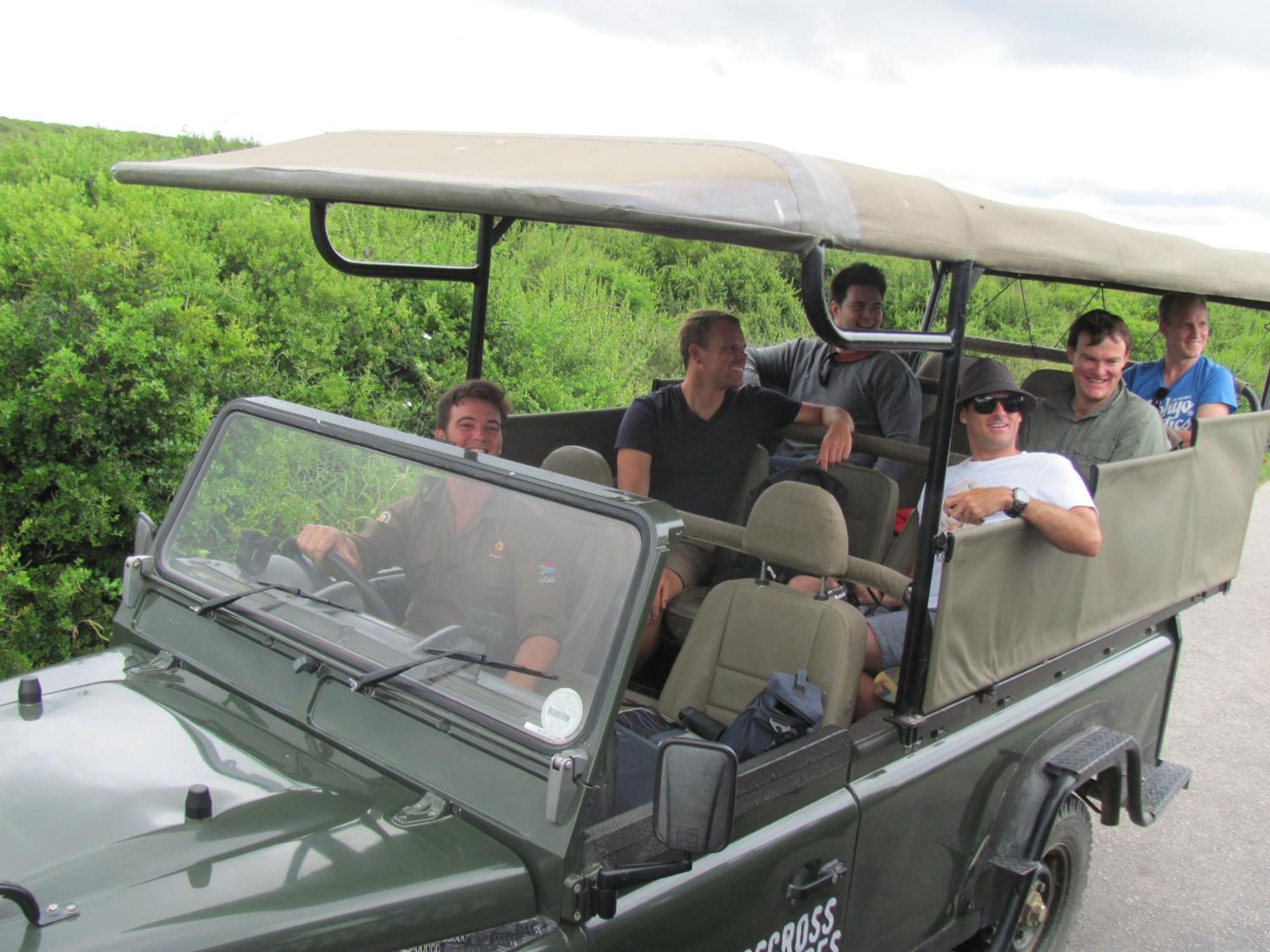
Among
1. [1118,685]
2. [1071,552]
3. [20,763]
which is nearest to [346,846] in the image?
[20,763]

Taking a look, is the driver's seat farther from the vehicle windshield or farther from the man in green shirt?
the man in green shirt

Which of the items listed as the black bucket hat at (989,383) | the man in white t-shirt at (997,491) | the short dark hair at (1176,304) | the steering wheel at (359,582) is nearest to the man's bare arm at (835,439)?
the man in white t-shirt at (997,491)

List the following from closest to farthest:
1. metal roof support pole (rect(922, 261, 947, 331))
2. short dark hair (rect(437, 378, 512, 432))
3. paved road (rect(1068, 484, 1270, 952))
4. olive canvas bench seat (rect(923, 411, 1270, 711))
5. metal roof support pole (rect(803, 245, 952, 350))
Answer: metal roof support pole (rect(803, 245, 952, 350)), olive canvas bench seat (rect(923, 411, 1270, 711)), short dark hair (rect(437, 378, 512, 432)), paved road (rect(1068, 484, 1270, 952)), metal roof support pole (rect(922, 261, 947, 331))

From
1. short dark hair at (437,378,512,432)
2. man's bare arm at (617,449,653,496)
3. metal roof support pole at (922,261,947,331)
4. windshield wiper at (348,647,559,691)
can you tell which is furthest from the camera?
metal roof support pole at (922,261,947,331)

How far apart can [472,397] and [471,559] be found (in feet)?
3.94

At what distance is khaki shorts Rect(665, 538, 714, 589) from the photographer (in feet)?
14.2

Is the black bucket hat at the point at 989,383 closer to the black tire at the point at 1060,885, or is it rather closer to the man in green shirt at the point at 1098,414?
the man in green shirt at the point at 1098,414

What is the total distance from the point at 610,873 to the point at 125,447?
4207mm

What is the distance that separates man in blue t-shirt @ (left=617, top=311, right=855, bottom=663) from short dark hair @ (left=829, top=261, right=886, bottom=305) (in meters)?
1.02

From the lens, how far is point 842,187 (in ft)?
8.07

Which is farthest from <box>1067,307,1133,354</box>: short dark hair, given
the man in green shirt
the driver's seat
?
the driver's seat

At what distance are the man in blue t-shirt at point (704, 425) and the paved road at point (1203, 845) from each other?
2001 mm

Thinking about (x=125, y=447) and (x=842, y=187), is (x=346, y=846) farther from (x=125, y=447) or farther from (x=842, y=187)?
(x=125, y=447)

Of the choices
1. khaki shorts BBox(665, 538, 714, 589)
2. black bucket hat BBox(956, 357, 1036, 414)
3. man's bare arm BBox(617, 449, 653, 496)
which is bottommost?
khaki shorts BBox(665, 538, 714, 589)
